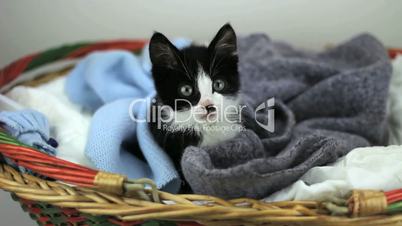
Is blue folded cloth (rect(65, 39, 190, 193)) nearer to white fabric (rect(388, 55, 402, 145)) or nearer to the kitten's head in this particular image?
the kitten's head

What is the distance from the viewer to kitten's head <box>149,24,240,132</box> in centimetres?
65

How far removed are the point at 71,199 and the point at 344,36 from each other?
1037mm

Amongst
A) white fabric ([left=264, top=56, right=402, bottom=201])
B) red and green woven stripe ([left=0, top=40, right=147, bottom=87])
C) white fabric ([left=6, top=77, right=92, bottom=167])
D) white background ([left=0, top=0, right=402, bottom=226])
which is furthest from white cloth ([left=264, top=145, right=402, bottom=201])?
red and green woven stripe ([left=0, top=40, right=147, bottom=87])

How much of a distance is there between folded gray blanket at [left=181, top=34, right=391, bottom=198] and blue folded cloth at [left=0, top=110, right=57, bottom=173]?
31cm

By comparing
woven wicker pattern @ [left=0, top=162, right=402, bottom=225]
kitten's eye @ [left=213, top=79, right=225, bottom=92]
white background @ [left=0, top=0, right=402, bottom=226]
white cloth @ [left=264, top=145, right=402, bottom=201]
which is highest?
white background @ [left=0, top=0, right=402, bottom=226]

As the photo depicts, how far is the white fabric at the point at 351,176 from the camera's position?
0.58 m

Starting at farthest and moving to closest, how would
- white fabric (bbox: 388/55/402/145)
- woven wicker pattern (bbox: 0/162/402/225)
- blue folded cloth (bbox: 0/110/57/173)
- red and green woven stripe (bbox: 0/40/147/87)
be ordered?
red and green woven stripe (bbox: 0/40/147/87) → white fabric (bbox: 388/55/402/145) → blue folded cloth (bbox: 0/110/57/173) → woven wicker pattern (bbox: 0/162/402/225)

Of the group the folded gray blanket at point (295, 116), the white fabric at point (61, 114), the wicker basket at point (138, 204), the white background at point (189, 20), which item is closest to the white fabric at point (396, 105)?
the folded gray blanket at point (295, 116)

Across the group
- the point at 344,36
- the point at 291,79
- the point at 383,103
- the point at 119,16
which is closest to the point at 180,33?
the point at 119,16

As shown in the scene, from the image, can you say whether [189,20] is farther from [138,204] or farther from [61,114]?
[138,204]

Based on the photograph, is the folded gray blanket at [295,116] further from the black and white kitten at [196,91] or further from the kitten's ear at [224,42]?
the kitten's ear at [224,42]

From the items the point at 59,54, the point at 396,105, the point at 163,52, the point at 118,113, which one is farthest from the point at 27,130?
the point at 396,105

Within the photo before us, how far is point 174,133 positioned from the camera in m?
0.72

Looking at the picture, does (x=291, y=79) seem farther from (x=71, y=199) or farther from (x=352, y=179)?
(x=71, y=199)
